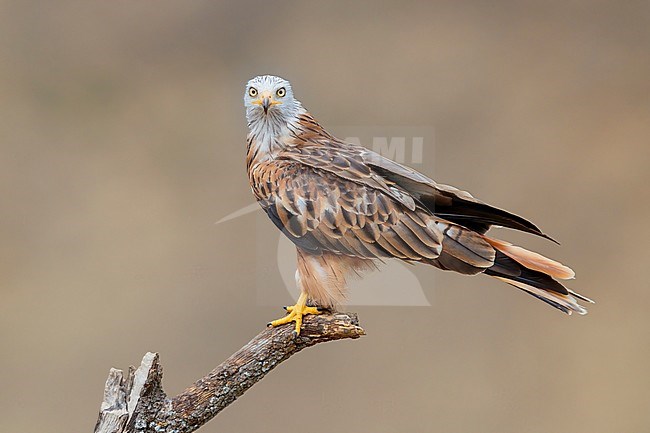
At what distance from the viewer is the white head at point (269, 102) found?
238 cm

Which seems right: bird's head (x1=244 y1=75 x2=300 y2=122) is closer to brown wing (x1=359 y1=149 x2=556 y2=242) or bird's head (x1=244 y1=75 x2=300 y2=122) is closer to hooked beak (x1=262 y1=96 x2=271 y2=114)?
hooked beak (x1=262 y1=96 x2=271 y2=114)

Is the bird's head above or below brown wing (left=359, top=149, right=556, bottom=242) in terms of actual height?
above

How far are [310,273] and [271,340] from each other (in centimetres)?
22

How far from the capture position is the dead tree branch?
2.41m

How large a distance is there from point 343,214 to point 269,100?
1.20 ft

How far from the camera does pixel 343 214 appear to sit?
7.89 ft

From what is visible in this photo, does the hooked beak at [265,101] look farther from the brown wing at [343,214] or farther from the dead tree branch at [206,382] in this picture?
the dead tree branch at [206,382]

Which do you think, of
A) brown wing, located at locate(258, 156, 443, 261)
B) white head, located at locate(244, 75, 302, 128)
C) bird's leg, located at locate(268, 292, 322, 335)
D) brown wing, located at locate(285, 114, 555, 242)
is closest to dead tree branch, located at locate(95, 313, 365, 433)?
bird's leg, located at locate(268, 292, 322, 335)

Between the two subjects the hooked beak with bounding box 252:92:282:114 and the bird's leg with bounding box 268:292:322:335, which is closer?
the hooked beak with bounding box 252:92:282:114

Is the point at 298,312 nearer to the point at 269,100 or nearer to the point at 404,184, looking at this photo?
the point at 404,184

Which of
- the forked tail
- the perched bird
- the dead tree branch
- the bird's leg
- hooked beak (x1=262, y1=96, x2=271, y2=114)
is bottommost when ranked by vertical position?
the dead tree branch

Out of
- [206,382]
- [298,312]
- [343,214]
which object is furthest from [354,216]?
[206,382]

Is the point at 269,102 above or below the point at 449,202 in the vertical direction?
above

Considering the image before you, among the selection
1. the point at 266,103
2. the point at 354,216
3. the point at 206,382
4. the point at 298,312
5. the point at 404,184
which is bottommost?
the point at 206,382
